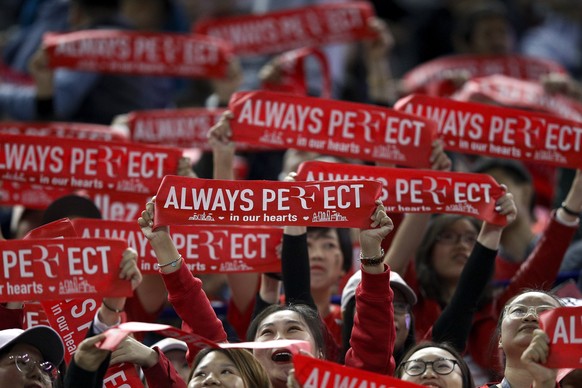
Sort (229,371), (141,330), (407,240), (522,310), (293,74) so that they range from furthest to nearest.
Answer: (293,74), (407,240), (522,310), (229,371), (141,330)

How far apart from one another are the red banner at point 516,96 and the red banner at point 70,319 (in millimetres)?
3753

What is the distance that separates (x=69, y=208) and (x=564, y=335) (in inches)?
127

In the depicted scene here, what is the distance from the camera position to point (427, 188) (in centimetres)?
717

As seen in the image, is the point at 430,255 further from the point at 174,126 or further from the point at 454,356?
the point at 174,126

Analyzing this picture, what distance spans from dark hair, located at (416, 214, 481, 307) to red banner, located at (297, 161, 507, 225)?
2.88ft

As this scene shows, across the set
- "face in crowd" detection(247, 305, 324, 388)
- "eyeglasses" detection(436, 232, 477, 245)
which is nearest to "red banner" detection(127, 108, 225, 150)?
"eyeglasses" detection(436, 232, 477, 245)

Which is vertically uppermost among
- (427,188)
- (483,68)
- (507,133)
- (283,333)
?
(483,68)

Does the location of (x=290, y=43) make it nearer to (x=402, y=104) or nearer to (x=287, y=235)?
(x=402, y=104)

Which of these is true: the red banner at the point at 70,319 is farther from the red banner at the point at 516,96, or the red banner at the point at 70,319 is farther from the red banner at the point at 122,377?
the red banner at the point at 516,96

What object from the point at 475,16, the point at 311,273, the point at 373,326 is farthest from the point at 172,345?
the point at 475,16

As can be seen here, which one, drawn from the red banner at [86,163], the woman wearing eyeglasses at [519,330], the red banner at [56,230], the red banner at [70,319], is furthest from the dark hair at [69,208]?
the woman wearing eyeglasses at [519,330]

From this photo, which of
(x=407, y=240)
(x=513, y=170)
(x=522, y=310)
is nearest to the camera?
(x=522, y=310)

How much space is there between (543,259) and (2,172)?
292 centimetres

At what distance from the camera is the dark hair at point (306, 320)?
665cm
